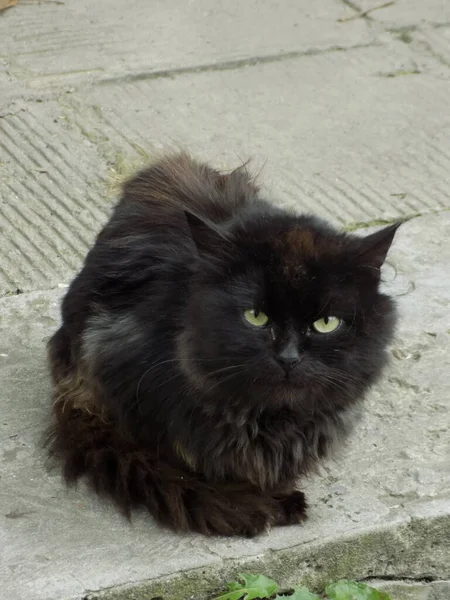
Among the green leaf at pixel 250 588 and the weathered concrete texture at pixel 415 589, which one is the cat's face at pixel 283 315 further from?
the weathered concrete texture at pixel 415 589

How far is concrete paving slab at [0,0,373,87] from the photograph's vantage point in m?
5.40

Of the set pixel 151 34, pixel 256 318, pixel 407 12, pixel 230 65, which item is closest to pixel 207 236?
pixel 256 318

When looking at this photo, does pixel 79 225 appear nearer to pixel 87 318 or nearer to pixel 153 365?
pixel 87 318

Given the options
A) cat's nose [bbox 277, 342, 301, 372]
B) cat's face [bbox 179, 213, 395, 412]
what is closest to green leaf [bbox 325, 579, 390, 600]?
cat's face [bbox 179, 213, 395, 412]

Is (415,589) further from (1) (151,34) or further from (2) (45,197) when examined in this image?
(1) (151,34)

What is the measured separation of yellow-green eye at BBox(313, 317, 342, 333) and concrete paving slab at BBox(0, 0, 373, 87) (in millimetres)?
3123

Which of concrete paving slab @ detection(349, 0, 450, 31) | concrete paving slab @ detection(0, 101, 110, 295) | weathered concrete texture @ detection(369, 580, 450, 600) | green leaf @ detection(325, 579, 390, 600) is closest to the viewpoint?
green leaf @ detection(325, 579, 390, 600)

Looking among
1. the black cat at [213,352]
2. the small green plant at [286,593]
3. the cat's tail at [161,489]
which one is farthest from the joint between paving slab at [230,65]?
the small green plant at [286,593]

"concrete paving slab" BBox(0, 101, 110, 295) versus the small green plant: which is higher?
the small green plant

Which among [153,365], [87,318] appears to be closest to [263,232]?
[153,365]

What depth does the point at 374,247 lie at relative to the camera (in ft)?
8.36

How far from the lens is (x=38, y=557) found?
2.67m

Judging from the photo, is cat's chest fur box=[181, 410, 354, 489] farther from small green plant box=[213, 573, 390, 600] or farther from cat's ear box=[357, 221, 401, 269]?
cat's ear box=[357, 221, 401, 269]

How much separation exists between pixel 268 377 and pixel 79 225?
6.52ft
